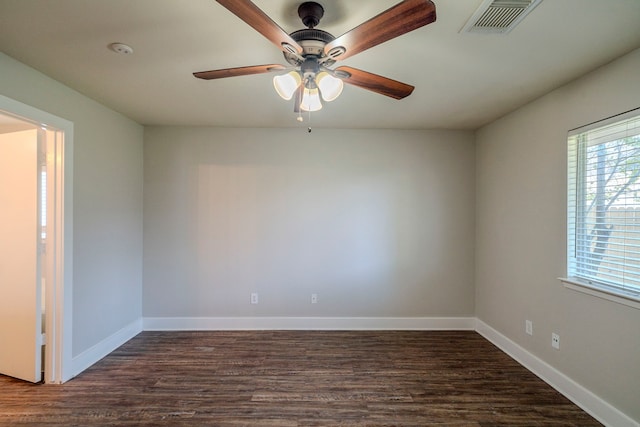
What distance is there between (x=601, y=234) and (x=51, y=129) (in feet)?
13.6

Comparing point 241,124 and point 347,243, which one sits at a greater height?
point 241,124

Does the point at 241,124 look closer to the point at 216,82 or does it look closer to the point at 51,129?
the point at 216,82

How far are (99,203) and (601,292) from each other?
407 cm

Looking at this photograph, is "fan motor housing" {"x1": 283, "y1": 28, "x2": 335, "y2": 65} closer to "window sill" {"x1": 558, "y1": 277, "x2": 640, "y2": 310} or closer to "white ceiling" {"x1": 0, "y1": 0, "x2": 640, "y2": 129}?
"white ceiling" {"x1": 0, "y1": 0, "x2": 640, "y2": 129}

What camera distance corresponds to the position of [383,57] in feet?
6.23

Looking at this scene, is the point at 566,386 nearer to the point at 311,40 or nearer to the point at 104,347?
the point at 311,40

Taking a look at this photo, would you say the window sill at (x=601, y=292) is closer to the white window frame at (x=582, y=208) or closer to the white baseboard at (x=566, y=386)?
the white window frame at (x=582, y=208)

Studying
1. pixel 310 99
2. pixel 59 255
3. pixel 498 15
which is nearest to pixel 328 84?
pixel 310 99

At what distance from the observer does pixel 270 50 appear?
71.7 inches

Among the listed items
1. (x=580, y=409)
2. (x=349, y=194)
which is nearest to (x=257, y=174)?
(x=349, y=194)

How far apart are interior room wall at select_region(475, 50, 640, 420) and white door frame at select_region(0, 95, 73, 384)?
3935 mm

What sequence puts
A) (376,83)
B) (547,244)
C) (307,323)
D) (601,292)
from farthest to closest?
1. (307,323)
2. (547,244)
3. (601,292)
4. (376,83)

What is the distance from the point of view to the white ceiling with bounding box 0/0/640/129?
4.84 ft

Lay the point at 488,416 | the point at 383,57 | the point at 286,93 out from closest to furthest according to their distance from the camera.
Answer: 1. the point at 286,93
2. the point at 383,57
3. the point at 488,416
